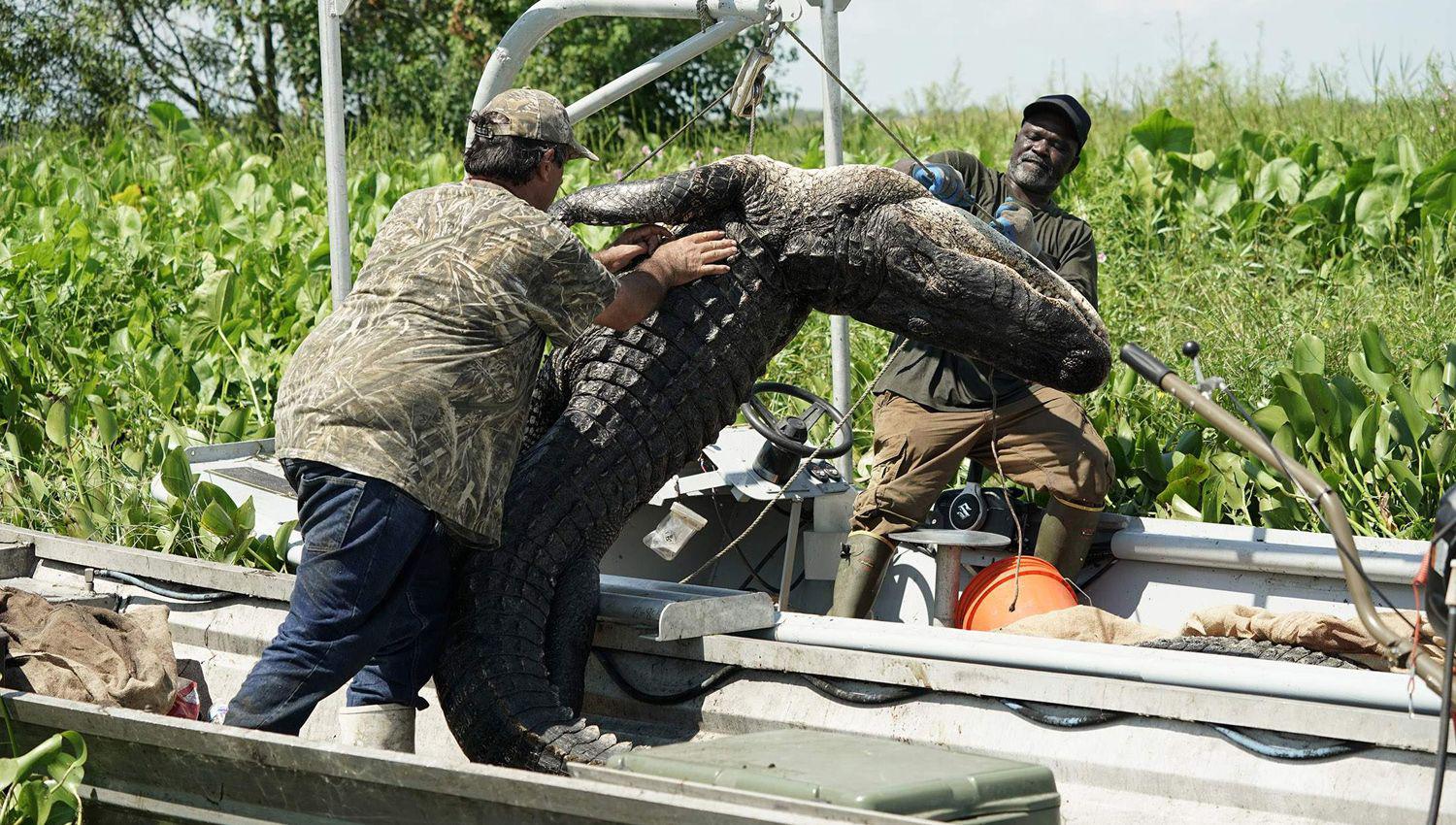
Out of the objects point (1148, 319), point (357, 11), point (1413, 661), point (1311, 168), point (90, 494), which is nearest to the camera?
point (1413, 661)

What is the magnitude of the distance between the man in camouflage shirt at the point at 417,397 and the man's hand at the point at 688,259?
0.83 feet

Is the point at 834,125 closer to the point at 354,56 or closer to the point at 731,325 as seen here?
the point at 731,325

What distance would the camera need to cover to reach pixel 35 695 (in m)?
3.51

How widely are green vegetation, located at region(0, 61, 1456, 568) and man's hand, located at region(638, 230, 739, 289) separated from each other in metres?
1.70

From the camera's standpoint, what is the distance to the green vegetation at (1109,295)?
523 centimetres

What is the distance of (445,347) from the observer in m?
3.34

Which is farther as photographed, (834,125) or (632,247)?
(834,125)

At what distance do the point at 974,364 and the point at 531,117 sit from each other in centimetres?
165

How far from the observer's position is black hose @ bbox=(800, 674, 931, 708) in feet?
11.2

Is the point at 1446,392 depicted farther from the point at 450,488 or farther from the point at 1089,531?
the point at 450,488

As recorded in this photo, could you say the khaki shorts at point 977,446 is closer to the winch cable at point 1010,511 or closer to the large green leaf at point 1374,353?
the winch cable at point 1010,511

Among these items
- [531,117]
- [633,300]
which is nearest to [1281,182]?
[633,300]

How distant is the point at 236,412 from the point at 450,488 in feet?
9.63

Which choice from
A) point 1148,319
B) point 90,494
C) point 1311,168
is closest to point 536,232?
point 90,494
